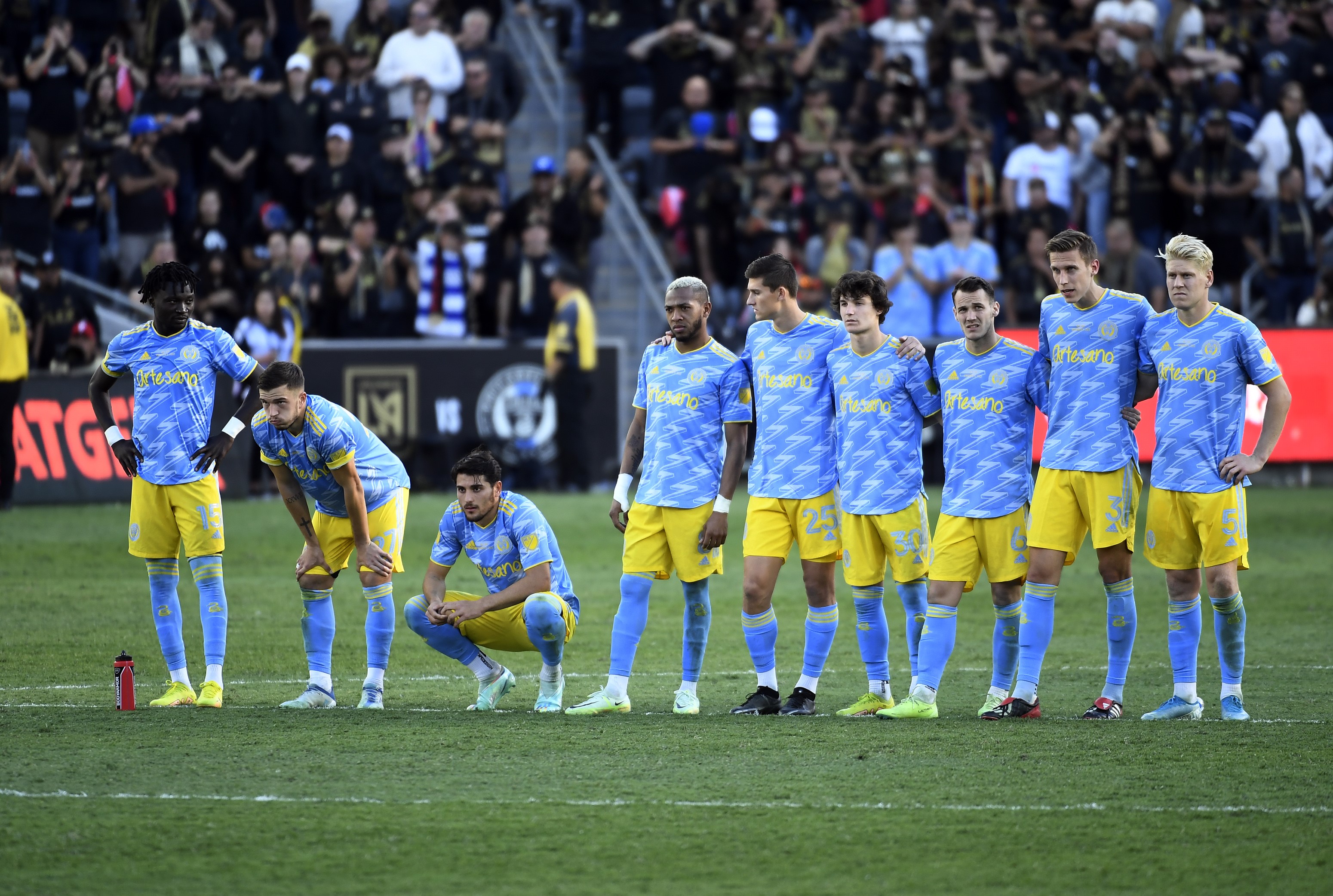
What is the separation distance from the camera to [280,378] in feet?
27.6

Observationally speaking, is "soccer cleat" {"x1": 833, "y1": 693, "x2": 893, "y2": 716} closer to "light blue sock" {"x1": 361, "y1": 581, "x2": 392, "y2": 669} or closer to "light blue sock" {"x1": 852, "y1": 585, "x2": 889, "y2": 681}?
"light blue sock" {"x1": 852, "y1": 585, "x2": 889, "y2": 681}

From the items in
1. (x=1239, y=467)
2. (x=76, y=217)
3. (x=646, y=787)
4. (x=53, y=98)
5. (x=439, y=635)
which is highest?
(x=53, y=98)

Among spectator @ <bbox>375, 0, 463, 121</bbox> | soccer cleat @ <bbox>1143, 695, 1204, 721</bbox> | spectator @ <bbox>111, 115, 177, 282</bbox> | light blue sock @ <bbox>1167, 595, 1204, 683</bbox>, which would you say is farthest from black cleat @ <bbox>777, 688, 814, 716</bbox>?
spectator @ <bbox>375, 0, 463, 121</bbox>

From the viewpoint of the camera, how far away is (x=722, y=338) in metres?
19.6

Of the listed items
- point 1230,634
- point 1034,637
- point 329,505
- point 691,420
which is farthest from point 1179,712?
point 329,505

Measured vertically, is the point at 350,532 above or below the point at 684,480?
below

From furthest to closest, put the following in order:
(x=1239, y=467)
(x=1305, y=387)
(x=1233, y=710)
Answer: (x=1305, y=387) < (x=1233, y=710) < (x=1239, y=467)

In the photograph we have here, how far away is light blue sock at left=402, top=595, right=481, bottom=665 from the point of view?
8.66m

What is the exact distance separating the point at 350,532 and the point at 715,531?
201 centimetres

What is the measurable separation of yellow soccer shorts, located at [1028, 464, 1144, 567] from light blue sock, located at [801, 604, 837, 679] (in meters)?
1.08

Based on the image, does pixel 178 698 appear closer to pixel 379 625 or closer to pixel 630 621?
pixel 379 625

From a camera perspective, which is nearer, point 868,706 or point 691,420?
A: point 868,706

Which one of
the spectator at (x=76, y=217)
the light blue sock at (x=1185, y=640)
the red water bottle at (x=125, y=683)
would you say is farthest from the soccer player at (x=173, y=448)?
the spectator at (x=76, y=217)

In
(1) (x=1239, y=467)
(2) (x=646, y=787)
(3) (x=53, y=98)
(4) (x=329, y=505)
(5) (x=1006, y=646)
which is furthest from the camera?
(3) (x=53, y=98)
